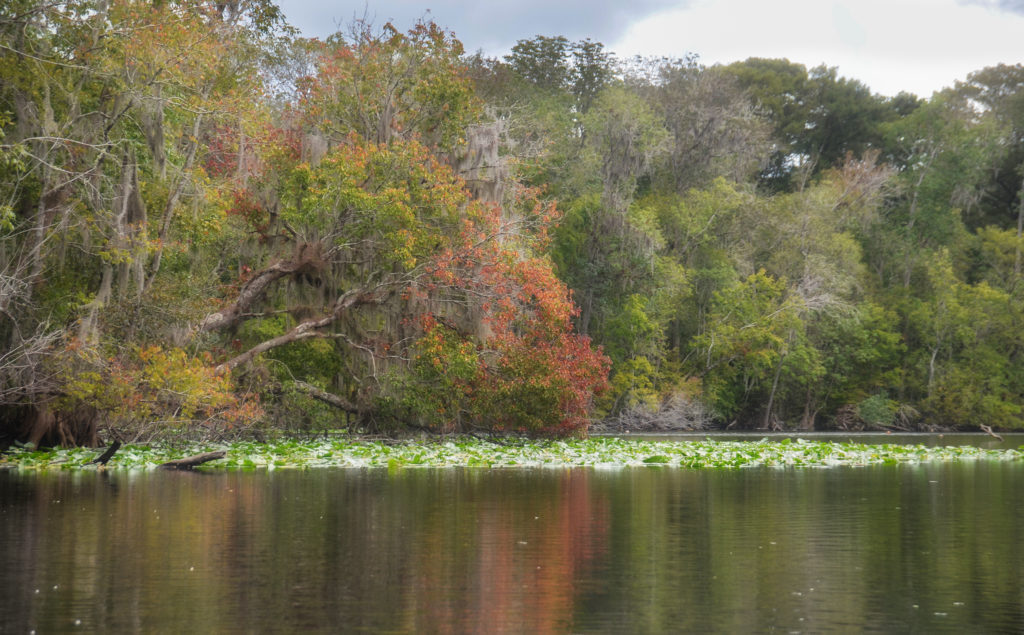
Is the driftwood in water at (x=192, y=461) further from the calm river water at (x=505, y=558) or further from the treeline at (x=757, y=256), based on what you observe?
the treeline at (x=757, y=256)

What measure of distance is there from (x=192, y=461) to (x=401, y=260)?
26.8 ft

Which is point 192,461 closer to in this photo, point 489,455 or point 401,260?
point 489,455

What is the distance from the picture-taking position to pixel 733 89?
171 ft

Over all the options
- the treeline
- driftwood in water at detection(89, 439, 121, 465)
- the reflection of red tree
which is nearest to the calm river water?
the reflection of red tree

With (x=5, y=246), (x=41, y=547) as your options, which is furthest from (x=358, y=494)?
(x=5, y=246)

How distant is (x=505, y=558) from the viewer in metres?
8.24

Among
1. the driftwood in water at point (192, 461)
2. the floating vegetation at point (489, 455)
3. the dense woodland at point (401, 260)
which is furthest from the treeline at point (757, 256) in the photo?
the driftwood in water at point (192, 461)

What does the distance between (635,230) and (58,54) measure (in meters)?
27.0

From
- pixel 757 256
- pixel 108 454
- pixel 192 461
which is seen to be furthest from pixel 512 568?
pixel 757 256

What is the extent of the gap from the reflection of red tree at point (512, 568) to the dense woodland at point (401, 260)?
8892 millimetres

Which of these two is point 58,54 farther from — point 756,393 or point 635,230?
point 756,393

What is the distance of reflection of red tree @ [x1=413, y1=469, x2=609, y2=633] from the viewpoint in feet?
19.8

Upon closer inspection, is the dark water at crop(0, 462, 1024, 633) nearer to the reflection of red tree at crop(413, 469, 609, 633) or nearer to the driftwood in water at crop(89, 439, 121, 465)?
the reflection of red tree at crop(413, 469, 609, 633)

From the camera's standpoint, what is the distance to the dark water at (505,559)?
607 centimetres
